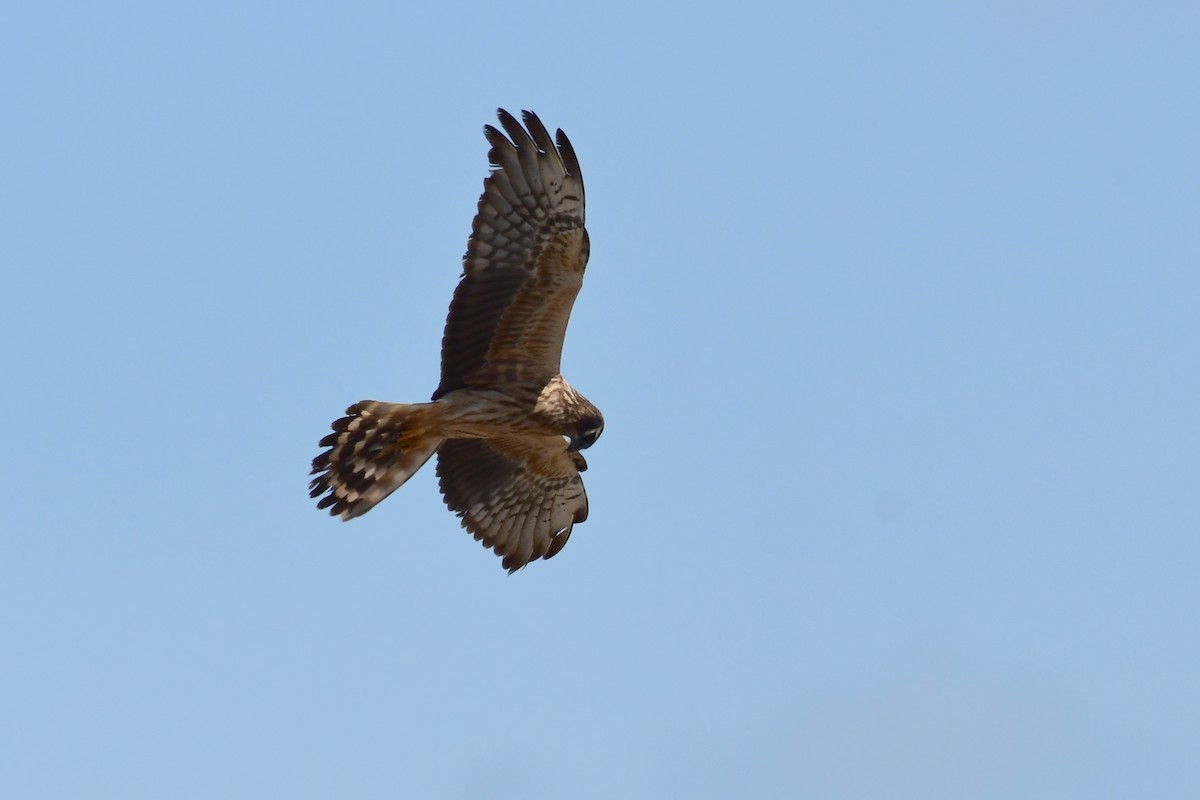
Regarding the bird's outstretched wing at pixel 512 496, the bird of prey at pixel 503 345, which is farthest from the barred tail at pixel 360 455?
the bird's outstretched wing at pixel 512 496

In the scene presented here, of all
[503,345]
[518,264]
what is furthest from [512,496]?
[518,264]

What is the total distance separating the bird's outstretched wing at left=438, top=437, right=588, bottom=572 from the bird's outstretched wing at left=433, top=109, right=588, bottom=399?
122 centimetres

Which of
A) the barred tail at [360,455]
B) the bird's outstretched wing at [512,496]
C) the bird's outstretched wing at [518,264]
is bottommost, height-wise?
the barred tail at [360,455]

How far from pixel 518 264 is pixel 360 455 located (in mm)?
1754

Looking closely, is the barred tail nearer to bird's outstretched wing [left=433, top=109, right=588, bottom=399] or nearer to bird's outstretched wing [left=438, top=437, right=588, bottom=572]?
bird's outstretched wing [left=433, top=109, right=588, bottom=399]

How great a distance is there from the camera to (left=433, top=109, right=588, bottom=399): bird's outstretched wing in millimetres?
14203

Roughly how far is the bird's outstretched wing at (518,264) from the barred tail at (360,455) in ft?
1.34

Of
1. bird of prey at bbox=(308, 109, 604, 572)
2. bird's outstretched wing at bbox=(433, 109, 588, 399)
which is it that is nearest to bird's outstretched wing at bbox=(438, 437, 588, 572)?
bird of prey at bbox=(308, 109, 604, 572)

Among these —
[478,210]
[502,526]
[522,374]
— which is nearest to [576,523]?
[502,526]

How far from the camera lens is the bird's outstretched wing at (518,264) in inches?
559

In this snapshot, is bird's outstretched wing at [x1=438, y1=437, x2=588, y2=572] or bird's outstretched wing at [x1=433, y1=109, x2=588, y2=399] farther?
bird's outstretched wing at [x1=438, y1=437, x2=588, y2=572]

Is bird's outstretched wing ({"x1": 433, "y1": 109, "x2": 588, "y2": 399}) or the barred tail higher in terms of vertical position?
bird's outstretched wing ({"x1": 433, "y1": 109, "x2": 588, "y2": 399})

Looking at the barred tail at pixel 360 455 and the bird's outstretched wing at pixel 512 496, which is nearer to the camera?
the barred tail at pixel 360 455

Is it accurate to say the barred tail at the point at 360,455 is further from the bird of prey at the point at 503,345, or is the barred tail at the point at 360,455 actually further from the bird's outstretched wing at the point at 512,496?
the bird's outstretched wing at the point at 512,496
